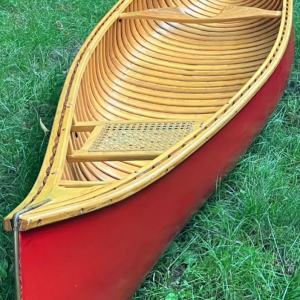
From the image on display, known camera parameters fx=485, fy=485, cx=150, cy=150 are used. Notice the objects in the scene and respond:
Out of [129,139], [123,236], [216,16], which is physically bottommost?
[123,236]

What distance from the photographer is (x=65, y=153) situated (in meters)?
1.98

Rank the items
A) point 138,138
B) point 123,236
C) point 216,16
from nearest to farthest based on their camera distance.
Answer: point 123,236 < point 138,138 < point 216,16

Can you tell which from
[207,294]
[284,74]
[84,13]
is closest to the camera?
[207,294]

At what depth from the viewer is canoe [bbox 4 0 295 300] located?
1570 millimetres

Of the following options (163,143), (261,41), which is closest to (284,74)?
(261,41)

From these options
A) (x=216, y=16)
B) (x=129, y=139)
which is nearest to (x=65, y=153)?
(x=129, y=139)

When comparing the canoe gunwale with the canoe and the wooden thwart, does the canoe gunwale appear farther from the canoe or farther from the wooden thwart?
the wooden thwart

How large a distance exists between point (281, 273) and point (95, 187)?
0.95 m

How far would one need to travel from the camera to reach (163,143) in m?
2.13

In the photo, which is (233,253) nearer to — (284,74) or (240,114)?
(240,114)

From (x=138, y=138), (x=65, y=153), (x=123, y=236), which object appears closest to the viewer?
(x=123, y=236)

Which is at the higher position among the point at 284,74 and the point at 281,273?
the point at 284,74

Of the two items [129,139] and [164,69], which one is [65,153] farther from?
[164,69]

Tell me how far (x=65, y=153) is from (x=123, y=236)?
0.44 metres
